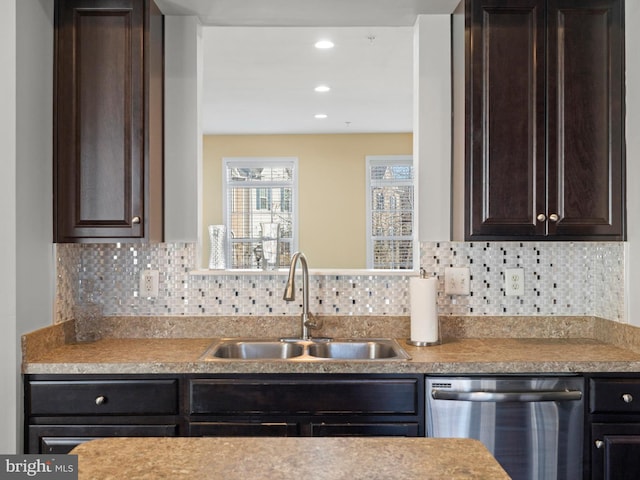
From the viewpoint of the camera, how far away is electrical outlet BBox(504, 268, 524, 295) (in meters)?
2.62

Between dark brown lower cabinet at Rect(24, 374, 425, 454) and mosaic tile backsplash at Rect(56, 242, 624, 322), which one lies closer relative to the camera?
dark brown lower cabinet at Rect(24, 374, 425, 454)

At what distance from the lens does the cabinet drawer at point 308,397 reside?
2080 millimetres

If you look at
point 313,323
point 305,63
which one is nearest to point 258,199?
point 305,63

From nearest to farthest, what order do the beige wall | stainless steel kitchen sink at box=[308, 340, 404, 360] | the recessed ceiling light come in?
stainless steel kitchen sink at box=[308, 340, 404, 360] < the recessed ceiling light < the beige wall

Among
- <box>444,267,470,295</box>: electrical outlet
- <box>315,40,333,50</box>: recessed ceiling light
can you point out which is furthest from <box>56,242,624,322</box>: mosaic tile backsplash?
<box>315,40,333,50</box>: recessed ceiling light

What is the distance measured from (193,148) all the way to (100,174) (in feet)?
1.51

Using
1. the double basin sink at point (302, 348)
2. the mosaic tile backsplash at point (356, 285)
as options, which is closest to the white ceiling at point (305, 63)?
the mosaic tile backsplash at point (356, 285)

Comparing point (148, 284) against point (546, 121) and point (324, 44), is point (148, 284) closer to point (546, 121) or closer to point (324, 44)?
point (546, 121)

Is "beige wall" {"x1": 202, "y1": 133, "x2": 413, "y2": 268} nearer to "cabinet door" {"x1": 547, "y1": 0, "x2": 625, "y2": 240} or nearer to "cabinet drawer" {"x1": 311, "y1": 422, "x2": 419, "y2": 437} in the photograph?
"cabinet door" {"x1": 547, "y1": 0, "x2": 625, "y2": 240}

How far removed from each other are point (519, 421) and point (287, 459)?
1.30 m

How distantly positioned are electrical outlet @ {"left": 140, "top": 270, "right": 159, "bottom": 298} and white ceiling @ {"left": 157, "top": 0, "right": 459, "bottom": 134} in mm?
1194

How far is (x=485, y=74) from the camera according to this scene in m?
2.36

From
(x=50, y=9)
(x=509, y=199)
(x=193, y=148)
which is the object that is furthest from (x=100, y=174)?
(x=509, y=199)

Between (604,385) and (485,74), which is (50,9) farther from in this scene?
(604,385)
